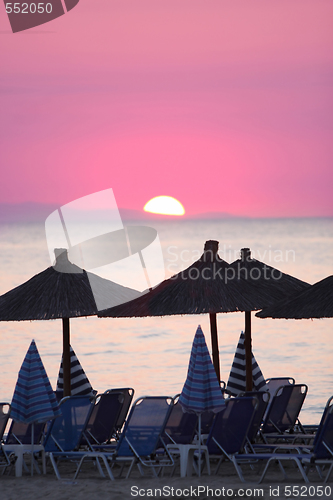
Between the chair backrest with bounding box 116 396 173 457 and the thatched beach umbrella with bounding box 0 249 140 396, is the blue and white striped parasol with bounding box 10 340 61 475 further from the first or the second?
the thatched beach umbrella with bounding box 0 249 140 396

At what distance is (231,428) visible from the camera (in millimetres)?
6355

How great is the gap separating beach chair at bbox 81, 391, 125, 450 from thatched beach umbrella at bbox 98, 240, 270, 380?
1.32 m

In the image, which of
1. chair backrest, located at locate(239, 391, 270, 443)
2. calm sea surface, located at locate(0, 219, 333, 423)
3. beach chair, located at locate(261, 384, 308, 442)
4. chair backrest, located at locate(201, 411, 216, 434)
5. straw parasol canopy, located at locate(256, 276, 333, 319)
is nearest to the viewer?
chair backrest, located at locate(239, 391, 270, 443)

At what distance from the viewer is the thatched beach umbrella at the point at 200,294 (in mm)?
8250

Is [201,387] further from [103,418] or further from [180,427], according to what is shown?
[103,418]

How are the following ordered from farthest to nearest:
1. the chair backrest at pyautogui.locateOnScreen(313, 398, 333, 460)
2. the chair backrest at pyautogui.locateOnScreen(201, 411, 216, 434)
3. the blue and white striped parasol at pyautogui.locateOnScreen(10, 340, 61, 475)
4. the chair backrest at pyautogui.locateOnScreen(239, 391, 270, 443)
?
the chair backrest at pyautogui.locateOnScreen(201, 411, 216, 434) → the chair backrest at pyautogui.locateOnScreen(239, 391, 270, 443) → the blue and white striped parasol at pyautogui.locateOnScreen(10, 340, 61, 475) → the chair backrest at pyautogui.locateOnScreen(313, 398, 333, 460)

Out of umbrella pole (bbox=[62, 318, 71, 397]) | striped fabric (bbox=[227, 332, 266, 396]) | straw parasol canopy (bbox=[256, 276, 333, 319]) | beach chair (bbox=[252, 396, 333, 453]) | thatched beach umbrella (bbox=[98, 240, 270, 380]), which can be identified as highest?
thatched beach umbrella (bbox=[98, 240, 270, 380])

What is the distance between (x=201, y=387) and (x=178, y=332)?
30.4m

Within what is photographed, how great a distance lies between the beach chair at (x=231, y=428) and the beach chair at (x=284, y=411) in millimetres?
1539

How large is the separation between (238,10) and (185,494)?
49.7ft

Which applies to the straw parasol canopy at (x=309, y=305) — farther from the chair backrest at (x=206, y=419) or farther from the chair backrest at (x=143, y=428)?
the chair backrest at (x=143, y=428)

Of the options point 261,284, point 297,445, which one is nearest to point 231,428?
point 297,445

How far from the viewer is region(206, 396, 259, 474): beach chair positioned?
6312mm

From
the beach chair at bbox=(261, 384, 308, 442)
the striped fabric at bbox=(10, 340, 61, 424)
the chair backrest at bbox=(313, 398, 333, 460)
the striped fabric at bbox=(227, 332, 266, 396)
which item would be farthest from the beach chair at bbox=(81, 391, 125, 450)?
the striped fabric at bbox=(227, 332, 266, 396)
